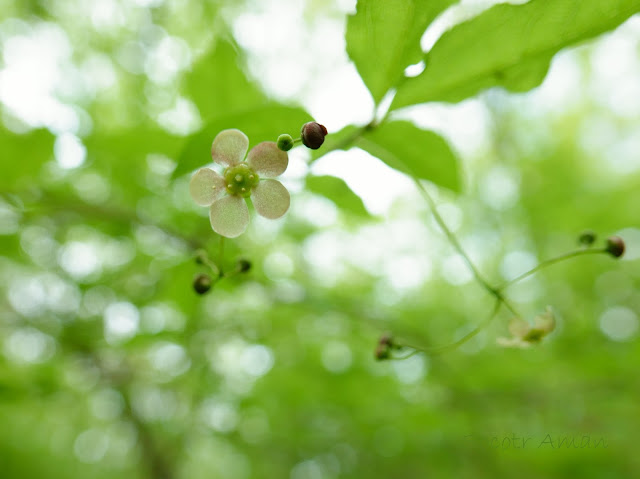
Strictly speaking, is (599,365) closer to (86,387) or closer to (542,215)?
(542,215)

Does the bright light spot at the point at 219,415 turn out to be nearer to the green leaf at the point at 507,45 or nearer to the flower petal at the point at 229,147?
the flower petal at the point at 229,147

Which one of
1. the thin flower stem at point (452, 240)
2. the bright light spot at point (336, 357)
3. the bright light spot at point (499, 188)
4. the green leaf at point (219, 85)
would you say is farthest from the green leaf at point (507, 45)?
the bright light spot at point (499, 188)

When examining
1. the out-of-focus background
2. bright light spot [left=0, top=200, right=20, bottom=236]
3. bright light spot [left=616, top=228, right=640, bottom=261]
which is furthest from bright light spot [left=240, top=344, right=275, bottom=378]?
bright light spot [left=616, top=228, right=640, bottom=261]

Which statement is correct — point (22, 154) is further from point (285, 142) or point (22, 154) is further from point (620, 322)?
point (620, 322)

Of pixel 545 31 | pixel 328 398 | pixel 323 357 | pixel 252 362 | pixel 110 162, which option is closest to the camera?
pixel 545 31

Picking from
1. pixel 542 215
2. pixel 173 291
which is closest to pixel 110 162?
pixel 173 291
